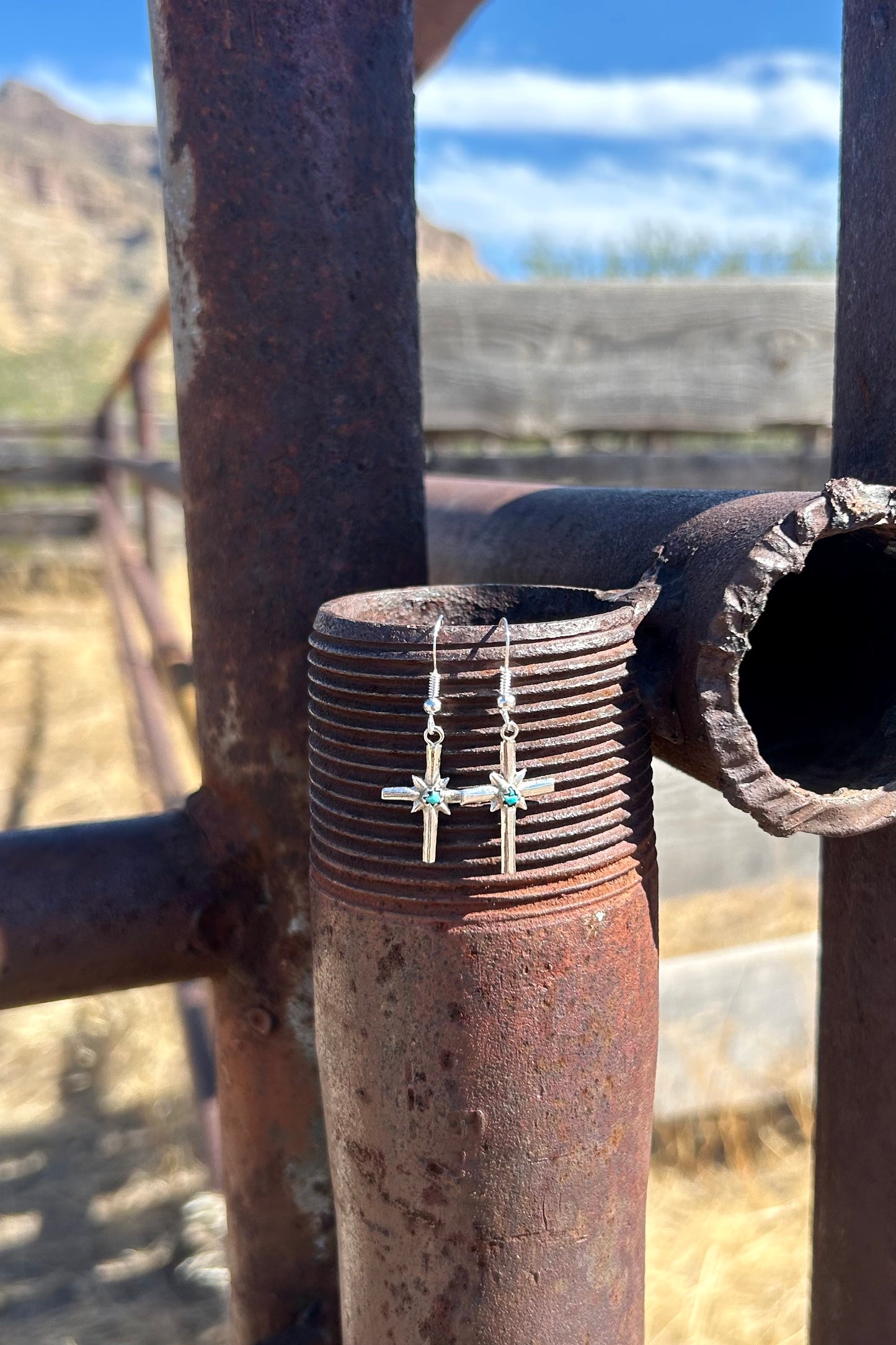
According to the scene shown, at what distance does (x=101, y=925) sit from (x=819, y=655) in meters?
0.64

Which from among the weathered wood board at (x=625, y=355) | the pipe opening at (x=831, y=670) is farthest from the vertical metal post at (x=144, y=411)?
the pipe opening at (x=831, y=670)

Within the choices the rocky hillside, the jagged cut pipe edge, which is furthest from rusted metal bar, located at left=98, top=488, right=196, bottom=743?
the rocky hillside

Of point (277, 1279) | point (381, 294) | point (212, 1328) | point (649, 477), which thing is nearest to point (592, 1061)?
point (277, 1279)

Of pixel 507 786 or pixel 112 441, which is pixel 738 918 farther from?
pixel 112 441

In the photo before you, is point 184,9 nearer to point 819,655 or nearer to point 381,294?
point 381,294

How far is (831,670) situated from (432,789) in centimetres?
45

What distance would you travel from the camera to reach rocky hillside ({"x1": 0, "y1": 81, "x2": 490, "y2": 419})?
3391 cm

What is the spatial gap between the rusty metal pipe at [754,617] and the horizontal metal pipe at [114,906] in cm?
39

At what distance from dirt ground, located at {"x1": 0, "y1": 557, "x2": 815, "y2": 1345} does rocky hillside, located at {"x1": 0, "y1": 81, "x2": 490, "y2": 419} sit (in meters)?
21.6

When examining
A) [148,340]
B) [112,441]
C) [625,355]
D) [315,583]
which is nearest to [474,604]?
[315,583]

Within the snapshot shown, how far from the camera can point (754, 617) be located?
680mm

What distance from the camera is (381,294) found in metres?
0.94

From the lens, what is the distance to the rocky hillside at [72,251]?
3391 cm

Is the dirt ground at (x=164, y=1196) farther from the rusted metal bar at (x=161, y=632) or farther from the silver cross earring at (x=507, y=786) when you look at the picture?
the silver cross earring at (x=507, y=786)
